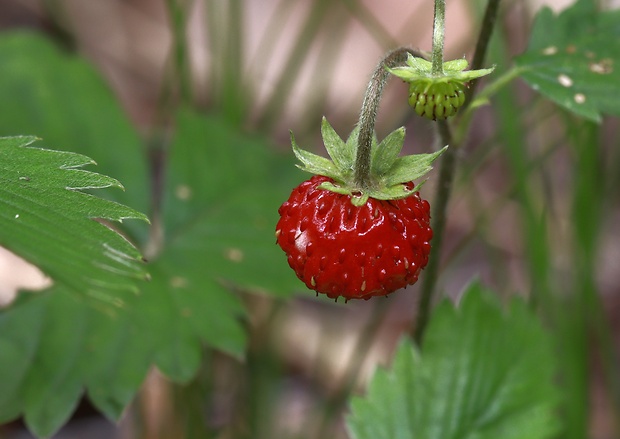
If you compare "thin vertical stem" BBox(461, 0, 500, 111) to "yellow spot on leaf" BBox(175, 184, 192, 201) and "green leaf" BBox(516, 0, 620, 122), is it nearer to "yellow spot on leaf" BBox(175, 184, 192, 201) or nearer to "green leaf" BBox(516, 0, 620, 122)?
"green leaf" BBox(516, 0, 620, 122)

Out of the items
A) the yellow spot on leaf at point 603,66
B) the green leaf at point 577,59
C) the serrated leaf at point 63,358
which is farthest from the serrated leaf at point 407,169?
the serrated leaf at point 63,358

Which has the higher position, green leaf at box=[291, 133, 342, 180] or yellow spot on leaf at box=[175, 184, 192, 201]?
green leaf at box=[291, 133, 342, 180]

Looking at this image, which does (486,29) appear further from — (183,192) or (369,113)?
(183,192)

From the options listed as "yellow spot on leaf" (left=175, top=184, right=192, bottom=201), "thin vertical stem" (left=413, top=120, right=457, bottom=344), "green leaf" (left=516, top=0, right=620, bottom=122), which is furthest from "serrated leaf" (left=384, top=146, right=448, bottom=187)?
"yellow spot on leaf" (left=175, top=184, right=192, bottom=201)

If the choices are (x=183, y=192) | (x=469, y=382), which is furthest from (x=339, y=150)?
(x=183, y=192)

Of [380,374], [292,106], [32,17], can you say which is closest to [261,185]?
[380,374]

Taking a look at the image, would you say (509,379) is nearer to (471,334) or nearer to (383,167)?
(471,334)
